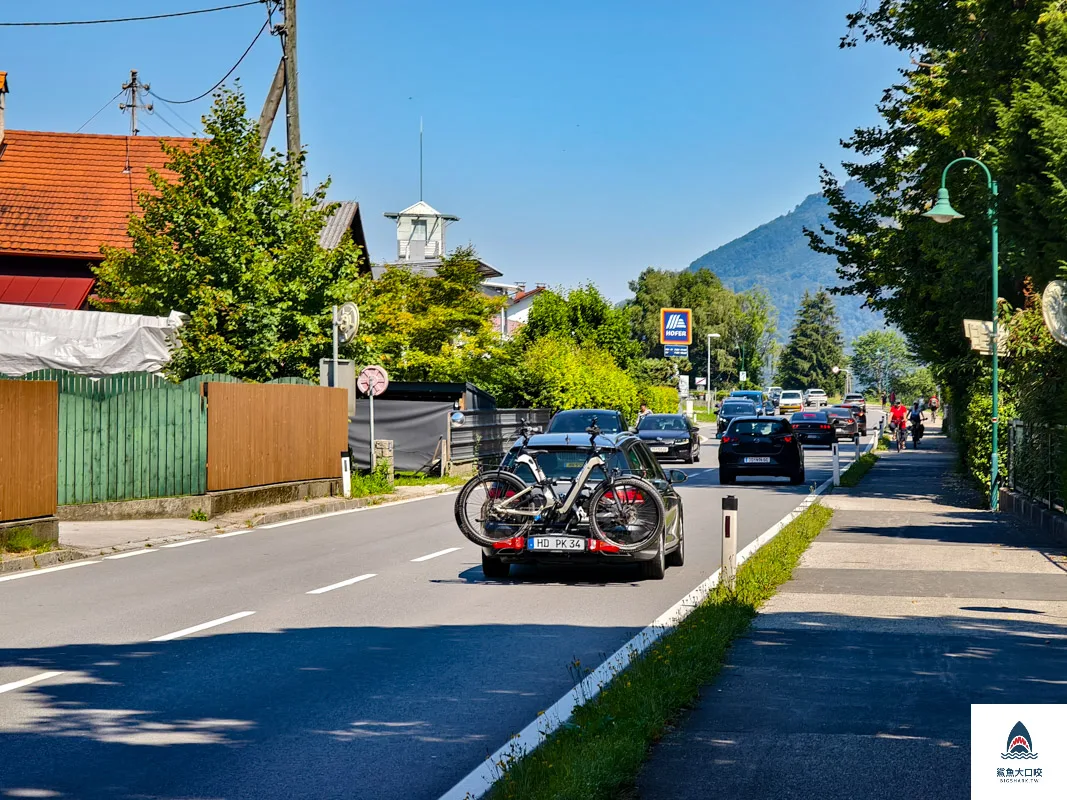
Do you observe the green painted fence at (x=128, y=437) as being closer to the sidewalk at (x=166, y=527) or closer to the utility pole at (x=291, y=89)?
the sidewalk at (x=166, y=527)

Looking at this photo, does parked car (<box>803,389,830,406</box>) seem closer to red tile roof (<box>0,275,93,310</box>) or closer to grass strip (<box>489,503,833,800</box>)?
red tile roof (<box>0,275,93,310</box>)

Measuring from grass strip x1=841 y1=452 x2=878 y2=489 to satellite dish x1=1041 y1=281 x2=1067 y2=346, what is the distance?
46.3 ft

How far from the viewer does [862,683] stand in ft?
26.3

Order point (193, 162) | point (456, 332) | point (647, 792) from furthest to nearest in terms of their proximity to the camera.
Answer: point (456, 332), point (193, 162), point (647, 792)

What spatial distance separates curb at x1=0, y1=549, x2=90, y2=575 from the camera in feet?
47.2

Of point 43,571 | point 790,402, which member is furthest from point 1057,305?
point 790,402

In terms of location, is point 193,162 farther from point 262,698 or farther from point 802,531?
point 262,698

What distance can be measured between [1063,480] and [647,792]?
1290 cm

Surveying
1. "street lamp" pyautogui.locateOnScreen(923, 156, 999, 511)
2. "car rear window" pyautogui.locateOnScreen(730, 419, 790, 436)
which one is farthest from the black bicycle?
"car rear window" pyautogui.locateOnScreen(730, 419, 790, 436)

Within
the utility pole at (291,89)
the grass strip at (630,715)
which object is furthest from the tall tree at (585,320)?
the grass strip at (630,715)

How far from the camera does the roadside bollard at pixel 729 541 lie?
38.3 feet

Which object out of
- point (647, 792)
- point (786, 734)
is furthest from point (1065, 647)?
point (647, 792)

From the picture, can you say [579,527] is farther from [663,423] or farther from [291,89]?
[663,423]

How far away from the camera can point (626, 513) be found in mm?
13266
